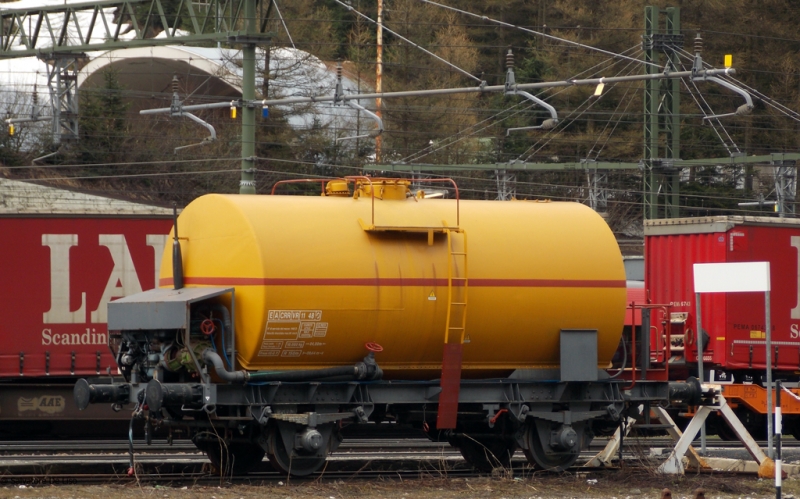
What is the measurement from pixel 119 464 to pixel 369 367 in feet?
12.1

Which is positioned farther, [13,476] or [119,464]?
[119,464]

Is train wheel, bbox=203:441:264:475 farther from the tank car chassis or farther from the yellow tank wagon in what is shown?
the yellow tank wagon

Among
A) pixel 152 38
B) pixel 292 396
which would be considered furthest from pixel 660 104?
pixel 292 396

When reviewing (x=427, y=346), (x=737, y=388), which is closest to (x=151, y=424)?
(x=427, y=346)

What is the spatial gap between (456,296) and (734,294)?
7.05 metres

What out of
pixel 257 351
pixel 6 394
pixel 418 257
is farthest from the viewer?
pixel 6 394

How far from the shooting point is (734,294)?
57.8ft

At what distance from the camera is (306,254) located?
38.4ft

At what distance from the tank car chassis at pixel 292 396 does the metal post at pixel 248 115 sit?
9242 mm

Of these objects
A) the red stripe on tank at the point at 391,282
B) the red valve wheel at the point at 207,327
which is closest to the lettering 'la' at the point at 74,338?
the red stripe on tank at the point at 391,282

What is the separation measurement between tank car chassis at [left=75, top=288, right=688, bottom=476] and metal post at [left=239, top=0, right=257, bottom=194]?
9242 mm

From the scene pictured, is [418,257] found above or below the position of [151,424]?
above

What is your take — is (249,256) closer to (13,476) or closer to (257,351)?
(257,351)

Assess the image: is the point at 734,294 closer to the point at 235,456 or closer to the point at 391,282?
the point at 391,282
